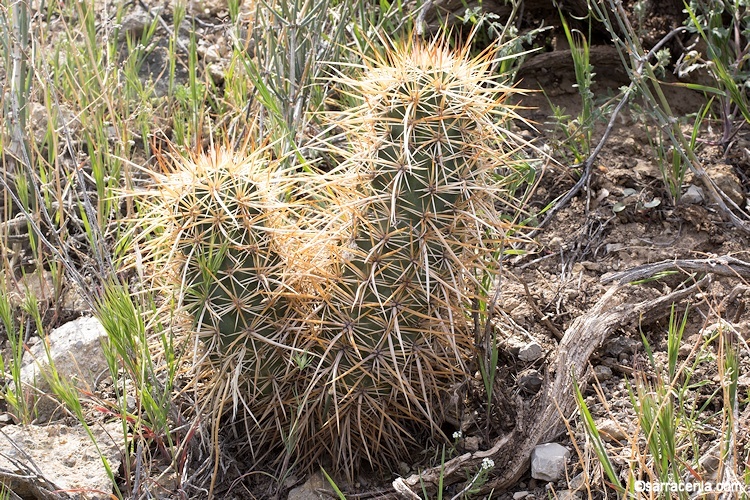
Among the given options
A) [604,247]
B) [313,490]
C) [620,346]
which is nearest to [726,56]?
[604,247]

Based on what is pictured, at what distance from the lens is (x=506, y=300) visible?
2812mm

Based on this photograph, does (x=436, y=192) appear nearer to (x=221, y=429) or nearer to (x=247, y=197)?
(x=247, y=197)

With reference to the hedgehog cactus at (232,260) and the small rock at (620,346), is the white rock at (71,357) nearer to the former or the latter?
the hedgehog cactus at (232,260)

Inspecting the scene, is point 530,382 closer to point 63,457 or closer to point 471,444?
point 471,444

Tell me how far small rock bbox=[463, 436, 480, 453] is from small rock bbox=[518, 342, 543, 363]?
33cm

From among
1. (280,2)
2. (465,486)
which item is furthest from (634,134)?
(465,486)

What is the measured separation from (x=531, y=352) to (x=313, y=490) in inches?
31.0

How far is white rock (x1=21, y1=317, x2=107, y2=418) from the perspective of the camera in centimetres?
261

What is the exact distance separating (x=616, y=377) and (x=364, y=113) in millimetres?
1106

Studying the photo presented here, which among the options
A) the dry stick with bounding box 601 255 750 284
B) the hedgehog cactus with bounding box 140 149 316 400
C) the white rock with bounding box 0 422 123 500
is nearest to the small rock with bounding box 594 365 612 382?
the dry stick with bounding box 601 255 750 284

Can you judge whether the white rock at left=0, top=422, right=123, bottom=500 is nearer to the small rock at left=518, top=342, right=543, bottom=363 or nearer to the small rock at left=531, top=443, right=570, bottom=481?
the small rock at left=531, top=443, right=570, bottom=481

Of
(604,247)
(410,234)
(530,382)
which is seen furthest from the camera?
(604,247)

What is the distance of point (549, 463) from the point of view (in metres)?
2.23

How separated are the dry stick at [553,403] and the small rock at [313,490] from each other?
0.84 ft
